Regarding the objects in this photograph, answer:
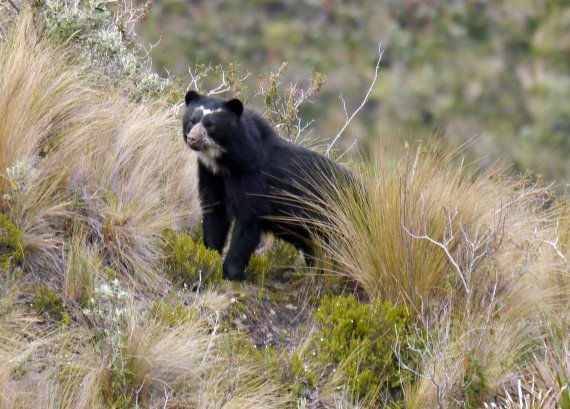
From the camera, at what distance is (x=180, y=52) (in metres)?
29.5

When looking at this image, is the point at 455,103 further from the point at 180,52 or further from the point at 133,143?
the point at 133,143

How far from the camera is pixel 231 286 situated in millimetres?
A: 6270

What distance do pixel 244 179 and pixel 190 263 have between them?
30.2 inches

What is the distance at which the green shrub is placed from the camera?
564 centimetres

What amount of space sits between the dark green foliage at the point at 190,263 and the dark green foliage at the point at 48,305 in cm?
81

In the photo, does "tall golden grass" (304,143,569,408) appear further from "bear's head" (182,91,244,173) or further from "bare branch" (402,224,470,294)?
"bear's head" (182,91,244,173)

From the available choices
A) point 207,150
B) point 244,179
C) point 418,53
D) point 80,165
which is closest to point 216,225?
point 244,179

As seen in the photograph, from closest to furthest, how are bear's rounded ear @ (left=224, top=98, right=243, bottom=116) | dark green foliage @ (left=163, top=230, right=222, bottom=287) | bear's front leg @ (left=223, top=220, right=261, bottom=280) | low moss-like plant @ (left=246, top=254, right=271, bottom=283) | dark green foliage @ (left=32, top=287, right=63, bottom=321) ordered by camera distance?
dark green foliage @ (left=32, top=287, right=63, bottom=321), dark green foliage @ (left=163, top=230, right=222, bottom=287), bear's front leg @ (left=223, top=220, right=261, bottom=280), low moss-like plant @ (left=246, top=254, right=271, bottom=283), bear's rounded ear @ (left=224, top=98, right=243, bottom=116)

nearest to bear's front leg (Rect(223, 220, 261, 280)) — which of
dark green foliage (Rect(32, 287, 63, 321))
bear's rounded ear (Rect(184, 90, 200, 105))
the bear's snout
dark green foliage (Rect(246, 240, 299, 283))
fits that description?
dark green foliage (Rect(246, 240, 299, 283))

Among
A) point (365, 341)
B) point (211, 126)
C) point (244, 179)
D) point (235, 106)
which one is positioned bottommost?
point (365, 341)

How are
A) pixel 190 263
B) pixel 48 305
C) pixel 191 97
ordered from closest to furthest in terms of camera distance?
pixel 48 305
pixel 190 263
pixel 191 97

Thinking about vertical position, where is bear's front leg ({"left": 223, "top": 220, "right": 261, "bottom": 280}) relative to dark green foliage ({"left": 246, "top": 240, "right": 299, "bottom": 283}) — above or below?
above

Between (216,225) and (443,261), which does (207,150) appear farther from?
(443,261)

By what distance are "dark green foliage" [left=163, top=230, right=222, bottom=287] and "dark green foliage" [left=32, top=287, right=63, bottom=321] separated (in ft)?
2.66
